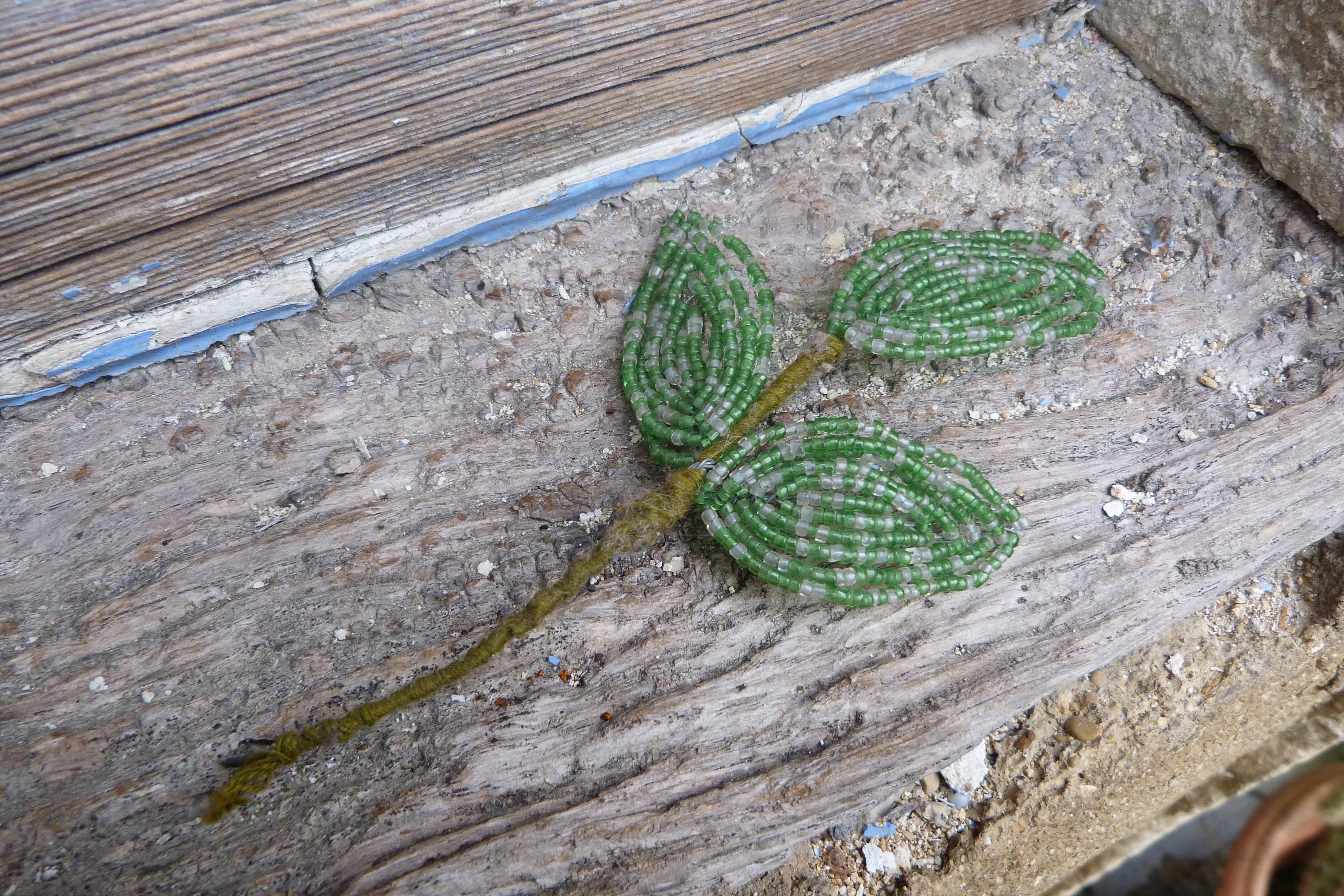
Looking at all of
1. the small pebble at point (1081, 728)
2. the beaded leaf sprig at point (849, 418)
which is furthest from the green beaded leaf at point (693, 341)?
the small pebble at point (1081, 728)

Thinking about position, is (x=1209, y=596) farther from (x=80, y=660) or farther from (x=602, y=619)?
(x=80, y=660)

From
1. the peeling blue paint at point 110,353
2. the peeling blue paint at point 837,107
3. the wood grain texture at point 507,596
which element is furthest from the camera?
the peeling blue paint at point 837,107

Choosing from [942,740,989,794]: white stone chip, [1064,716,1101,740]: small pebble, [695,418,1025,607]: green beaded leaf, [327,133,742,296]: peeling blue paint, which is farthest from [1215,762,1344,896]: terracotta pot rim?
[327,133,742,296]: peeling blue paint

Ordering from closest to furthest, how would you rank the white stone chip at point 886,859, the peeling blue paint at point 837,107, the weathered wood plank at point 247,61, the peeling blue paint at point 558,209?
the weathered wood plank at point 247,61 → the white stone chip at point 886,859 → the peeling blue paint at point 558,209 → the peeling blue paint at point 837,107

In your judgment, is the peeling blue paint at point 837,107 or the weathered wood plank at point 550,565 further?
the peeling blue paint at point 837,107

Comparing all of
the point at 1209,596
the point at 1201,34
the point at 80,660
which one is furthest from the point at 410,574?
the point at 1201,34

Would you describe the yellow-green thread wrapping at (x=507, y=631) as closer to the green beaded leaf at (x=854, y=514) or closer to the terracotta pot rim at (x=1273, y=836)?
the green beaded leaf at (x=854, y=514)

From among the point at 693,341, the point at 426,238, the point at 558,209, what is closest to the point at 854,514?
the point at 693,341

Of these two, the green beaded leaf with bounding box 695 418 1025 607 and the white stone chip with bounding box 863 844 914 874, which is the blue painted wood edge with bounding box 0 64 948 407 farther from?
the white stone chip with bounding box 863 844 914 874
